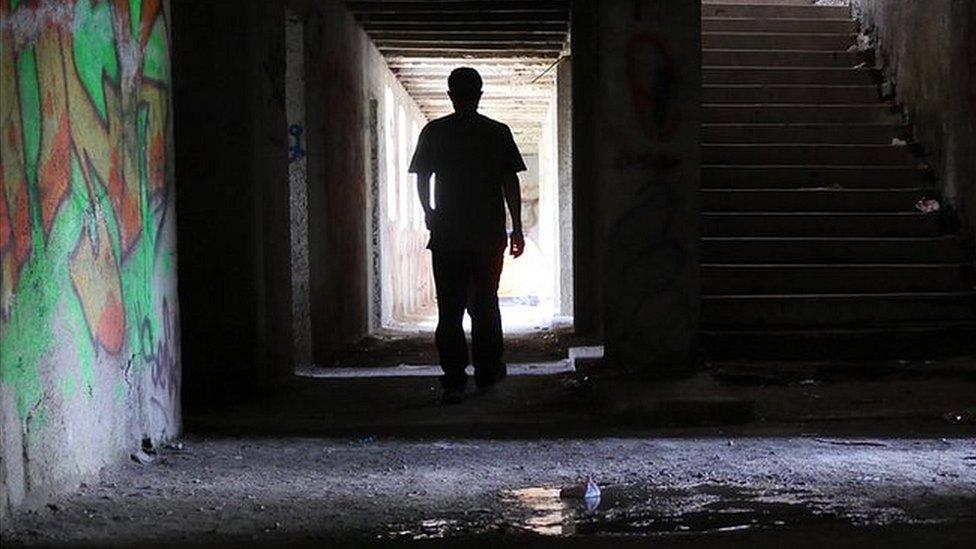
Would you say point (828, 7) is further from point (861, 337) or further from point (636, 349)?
point (636, 349)

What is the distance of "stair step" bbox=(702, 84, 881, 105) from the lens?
10.6 m

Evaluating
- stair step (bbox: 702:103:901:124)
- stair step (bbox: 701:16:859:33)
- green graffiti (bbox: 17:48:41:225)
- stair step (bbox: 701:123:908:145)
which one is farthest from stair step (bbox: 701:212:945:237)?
green graffiti (bbox: 17:48:41:225)

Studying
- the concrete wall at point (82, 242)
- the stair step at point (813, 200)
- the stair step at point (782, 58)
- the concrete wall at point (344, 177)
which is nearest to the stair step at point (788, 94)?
the stair step at point (782, 58)

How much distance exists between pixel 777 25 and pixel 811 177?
3.13 metres

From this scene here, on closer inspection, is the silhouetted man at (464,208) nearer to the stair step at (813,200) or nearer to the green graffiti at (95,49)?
the green graffiti at (95,49)

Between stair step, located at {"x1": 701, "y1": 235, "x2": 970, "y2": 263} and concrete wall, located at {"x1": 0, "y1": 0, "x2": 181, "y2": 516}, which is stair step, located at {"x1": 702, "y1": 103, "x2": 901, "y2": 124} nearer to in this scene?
stair step, located at {"x1": 701, "y1": 235, "x2": 970, "y2": 263}

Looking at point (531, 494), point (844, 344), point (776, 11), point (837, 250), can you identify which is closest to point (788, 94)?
point (776, 11)

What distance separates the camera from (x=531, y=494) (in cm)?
402

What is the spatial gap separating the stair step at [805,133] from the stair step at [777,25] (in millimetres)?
2057

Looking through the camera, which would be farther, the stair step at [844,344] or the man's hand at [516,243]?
the stair step at [844,344]

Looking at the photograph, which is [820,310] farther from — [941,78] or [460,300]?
[460,300]

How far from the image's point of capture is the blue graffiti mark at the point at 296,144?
836cm

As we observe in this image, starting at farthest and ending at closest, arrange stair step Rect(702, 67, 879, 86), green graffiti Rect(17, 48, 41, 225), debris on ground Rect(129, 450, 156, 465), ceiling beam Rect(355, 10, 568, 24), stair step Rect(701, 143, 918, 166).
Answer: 1. stair step Rect(702, 67, 879, 86)
2. ceiling beam Rect(355, 10, 568, 24)
3. stair step Rect(701, 143, 918, 166)
4. debris on ground Rect(129, 450, 156, 465)
5. green graffiti Rect(17, 48, 41, 225)

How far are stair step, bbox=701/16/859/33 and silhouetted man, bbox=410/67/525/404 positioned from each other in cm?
618
